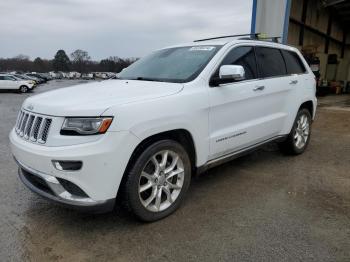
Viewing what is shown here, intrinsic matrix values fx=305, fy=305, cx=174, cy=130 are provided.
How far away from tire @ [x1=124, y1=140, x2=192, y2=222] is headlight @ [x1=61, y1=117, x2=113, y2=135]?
0.47 meters

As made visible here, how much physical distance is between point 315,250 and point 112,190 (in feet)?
5.96

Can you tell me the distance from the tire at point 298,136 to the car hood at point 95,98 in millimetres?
2680

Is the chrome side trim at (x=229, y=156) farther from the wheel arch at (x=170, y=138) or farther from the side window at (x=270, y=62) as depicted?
the side window at (x=270, y=62)

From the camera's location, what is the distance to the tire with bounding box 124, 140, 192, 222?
9.12ft

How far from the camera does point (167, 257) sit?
2543 mm

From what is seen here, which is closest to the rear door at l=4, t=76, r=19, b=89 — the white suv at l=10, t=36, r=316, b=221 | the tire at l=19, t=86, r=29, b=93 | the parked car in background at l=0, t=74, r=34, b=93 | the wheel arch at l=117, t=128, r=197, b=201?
the parked car in background at l=0, t=74, r=34, b=93

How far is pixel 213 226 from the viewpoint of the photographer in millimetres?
2998

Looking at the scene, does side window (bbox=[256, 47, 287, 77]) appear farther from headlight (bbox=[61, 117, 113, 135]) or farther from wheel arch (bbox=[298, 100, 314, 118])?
headlight (bbox=[61, 117, 113, 135])

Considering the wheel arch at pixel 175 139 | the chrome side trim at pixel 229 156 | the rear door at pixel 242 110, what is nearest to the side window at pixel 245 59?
the rear door at pixel 242 110

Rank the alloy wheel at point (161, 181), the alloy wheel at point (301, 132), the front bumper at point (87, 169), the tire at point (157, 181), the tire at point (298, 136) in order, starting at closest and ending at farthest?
the front bumper at point (87, 169), the tire at point (157, 181), the alloy wheel at point (161, 181), the tire at point (298, 136), the alloy wheel at point (301, 132)

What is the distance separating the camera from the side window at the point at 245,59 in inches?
150

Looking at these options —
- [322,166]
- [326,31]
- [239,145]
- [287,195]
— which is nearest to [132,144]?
[239,145]

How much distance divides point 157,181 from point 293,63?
335cm

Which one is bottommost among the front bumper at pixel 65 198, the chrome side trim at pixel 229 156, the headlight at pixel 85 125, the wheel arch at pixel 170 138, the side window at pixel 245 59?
the front bumper at pixel 65 198
